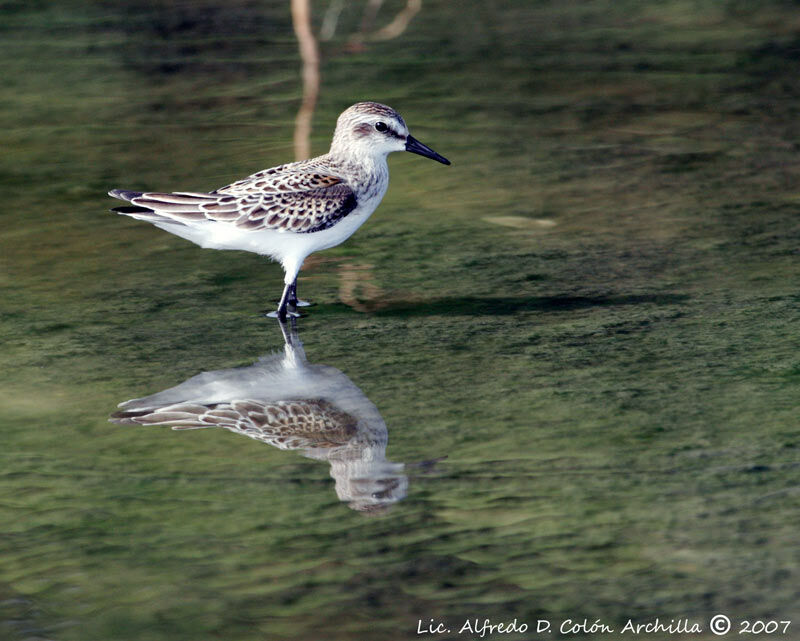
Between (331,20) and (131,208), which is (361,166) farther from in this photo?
(331,20)

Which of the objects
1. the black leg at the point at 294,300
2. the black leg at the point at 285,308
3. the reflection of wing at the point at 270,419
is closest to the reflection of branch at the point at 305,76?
the black leg at the point at 294,300

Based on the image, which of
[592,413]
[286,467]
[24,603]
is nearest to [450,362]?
[592,413]

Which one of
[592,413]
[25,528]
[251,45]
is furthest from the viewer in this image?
[251,45]

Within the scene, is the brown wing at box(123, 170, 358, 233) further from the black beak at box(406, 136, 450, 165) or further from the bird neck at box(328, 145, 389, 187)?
the black beak at box(406, 136, 450, 165)

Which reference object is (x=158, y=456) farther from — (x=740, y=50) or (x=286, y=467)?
(x=740, y=50)

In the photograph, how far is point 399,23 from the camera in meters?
14.4

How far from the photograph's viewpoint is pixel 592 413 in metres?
6.14

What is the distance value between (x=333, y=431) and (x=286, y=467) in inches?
15.0

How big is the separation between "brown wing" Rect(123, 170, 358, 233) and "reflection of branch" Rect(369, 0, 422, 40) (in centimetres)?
678

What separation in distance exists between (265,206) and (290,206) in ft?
0.47

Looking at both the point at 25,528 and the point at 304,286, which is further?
the point at 304,286

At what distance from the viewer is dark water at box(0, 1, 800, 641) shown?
4.82 m

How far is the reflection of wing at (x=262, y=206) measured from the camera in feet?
24.1

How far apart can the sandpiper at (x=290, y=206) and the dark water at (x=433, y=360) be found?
408 millimetres
